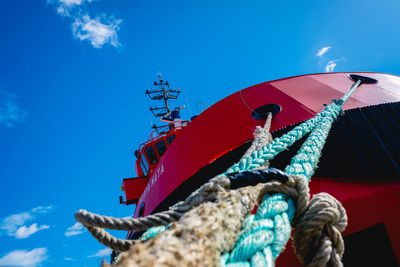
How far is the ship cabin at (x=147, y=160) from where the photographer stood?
271 inches

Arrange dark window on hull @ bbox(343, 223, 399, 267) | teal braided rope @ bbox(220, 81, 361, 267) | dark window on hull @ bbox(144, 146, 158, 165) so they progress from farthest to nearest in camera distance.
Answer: dark window on hull @ bbox(144, 146, 158, 165) < dark window on hull @ bbox(343, 223, 399, 267) < teal braided rope @ bbox(220, 81, 361, 267)

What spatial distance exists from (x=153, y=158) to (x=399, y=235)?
5987mm

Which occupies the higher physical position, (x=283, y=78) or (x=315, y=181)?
(x=283, y=78)

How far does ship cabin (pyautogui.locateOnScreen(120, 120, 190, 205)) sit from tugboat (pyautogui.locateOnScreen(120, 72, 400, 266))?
255cm

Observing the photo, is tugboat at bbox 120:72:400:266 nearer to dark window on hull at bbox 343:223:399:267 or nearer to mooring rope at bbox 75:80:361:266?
dark window on hull at bbox 343:223:399:267

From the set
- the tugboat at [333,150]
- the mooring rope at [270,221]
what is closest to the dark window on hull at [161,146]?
the tugboat at [333,150]

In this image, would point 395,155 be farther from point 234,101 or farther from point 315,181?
→ point 234,101

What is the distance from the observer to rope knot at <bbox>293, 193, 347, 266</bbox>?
3.06 ft

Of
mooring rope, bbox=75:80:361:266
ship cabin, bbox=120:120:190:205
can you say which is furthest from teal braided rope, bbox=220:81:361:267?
ship cabin, bbox=120:120:190:205

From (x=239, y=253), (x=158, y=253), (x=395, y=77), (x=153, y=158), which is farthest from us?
(x=153, y=158)

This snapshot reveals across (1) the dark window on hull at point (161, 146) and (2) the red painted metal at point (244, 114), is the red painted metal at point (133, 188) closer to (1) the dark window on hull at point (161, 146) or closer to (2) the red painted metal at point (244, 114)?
(1) the dark window on hull at point (161, 146)

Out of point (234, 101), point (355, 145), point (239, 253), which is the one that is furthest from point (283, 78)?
point (239, 253)

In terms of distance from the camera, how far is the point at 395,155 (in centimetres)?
221

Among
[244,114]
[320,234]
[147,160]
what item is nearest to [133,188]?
[147,160]
